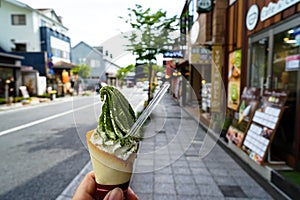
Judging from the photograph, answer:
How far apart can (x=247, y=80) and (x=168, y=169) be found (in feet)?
10.5

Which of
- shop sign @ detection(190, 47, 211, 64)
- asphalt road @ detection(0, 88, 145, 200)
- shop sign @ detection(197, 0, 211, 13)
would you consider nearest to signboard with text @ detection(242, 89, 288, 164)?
shop sign @ detection(190, 47, 211, 64)

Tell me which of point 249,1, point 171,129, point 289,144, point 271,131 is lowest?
point 289,144

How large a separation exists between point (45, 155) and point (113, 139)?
4977 mm

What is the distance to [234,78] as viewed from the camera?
627 centimetres

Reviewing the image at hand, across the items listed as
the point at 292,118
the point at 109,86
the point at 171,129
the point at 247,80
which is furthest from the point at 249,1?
Answer: the point at 109,86

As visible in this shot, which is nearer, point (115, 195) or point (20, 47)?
point (115, 195)

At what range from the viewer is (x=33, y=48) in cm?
2589

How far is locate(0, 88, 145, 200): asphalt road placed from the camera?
4.24 ft

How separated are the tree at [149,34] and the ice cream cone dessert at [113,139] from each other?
0.19m

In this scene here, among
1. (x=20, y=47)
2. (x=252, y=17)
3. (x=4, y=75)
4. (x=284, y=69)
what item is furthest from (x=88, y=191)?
(x=20, y=47)

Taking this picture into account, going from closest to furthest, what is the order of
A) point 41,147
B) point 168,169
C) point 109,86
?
point 109,86, point 168,169, point 41,147

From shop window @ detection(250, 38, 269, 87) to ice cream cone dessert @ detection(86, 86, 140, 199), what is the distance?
14.8 ft

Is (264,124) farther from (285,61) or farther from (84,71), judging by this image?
(84,71)

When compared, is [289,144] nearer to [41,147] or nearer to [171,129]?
[171,129]
